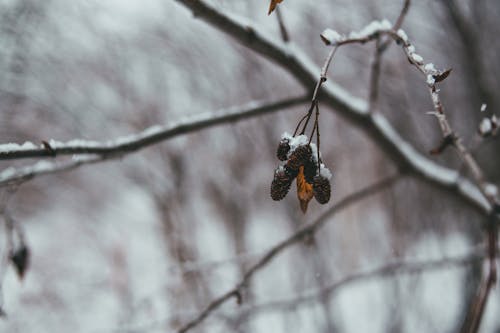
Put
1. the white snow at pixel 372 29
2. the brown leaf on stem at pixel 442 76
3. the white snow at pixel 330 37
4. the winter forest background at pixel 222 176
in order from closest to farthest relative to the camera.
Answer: the brown leaf on stem at pixel 442 76
the white snow at pixel 330 37
the white snow at pixel 372 29
the winter forest background at pixel 222 176

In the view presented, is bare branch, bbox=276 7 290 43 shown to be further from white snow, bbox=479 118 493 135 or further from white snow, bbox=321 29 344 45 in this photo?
white snow, bbox=479 118 493 135

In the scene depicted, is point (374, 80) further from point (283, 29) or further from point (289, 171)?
point (289, 171)

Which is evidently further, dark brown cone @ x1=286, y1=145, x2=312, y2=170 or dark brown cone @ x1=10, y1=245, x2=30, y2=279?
dark brown cone @ x1=10, y1=245, x2=30, y2=279

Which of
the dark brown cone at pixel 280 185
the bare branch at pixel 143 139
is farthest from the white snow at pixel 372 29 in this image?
the bare branch at pixel 143 139

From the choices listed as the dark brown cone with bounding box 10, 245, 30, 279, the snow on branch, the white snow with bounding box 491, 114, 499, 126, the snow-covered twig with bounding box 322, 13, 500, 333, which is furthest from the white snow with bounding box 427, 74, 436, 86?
the dark brown cone with bounding box 10, 245, 30, 279

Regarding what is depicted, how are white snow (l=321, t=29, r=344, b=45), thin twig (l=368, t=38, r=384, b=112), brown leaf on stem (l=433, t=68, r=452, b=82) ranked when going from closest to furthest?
brown leaf on stem (l=433, t=68, r=452, b=82) < white snow (l=321, t=29, r=344, b=45) < thin twig (l=368, t=38, r=384, b=112)

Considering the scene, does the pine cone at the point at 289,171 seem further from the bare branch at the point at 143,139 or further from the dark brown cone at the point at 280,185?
the bare branch at the point at 143,139
